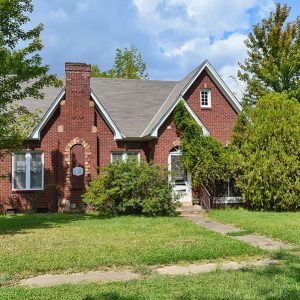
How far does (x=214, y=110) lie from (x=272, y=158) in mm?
5012

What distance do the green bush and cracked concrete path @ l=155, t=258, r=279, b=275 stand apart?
8.13m

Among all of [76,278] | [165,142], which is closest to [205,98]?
[165,142]

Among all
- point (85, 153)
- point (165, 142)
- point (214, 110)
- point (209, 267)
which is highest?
point (214, 110)

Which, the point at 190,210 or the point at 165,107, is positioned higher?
the point at 165,107

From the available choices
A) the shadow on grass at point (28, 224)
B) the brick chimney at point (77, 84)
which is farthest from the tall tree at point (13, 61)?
the brick chimney at point (77, 84)

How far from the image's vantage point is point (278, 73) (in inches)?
1085

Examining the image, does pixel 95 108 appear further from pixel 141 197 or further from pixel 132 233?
pixel 132 233

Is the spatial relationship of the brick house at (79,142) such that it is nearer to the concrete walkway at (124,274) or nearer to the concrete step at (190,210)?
the concrete step at (190,210)

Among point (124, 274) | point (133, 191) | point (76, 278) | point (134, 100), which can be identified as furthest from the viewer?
point (134, 100)

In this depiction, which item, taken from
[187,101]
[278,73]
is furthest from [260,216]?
[278,73]

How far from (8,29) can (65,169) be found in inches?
328

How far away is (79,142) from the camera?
2017 centimetres

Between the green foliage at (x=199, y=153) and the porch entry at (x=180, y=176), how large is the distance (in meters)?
0.49

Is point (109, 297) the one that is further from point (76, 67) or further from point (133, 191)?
point (76, 67)
